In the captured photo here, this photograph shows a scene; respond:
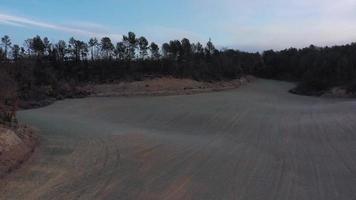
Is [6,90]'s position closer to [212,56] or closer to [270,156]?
[270,156]

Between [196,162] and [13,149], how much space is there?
226 inches

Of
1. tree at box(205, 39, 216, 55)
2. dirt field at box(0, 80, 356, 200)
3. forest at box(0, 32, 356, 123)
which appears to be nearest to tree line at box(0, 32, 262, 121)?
forest at box(0, 32, 356, 123)

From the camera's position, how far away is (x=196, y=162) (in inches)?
595

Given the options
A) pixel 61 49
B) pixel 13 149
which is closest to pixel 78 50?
pixel 61 49

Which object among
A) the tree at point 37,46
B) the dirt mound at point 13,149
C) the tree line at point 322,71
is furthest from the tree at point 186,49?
the dirt mound at point 13,149

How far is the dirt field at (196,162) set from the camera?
446 inches

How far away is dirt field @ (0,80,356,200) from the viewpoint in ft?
37.2

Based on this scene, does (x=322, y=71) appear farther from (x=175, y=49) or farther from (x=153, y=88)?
(x=153, y=88)

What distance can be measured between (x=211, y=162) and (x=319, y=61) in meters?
66.1

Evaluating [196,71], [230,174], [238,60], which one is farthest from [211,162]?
[238,60]

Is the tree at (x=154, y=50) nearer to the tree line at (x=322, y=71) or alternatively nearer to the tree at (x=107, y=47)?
the tree at (x=107, y=47)

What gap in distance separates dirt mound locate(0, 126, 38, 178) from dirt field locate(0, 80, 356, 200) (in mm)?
363

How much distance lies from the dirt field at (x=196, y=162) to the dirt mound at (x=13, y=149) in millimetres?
363

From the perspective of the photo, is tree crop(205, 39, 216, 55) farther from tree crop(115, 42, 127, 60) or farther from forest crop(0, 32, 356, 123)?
tree crop(115, 42, 127, 60)
